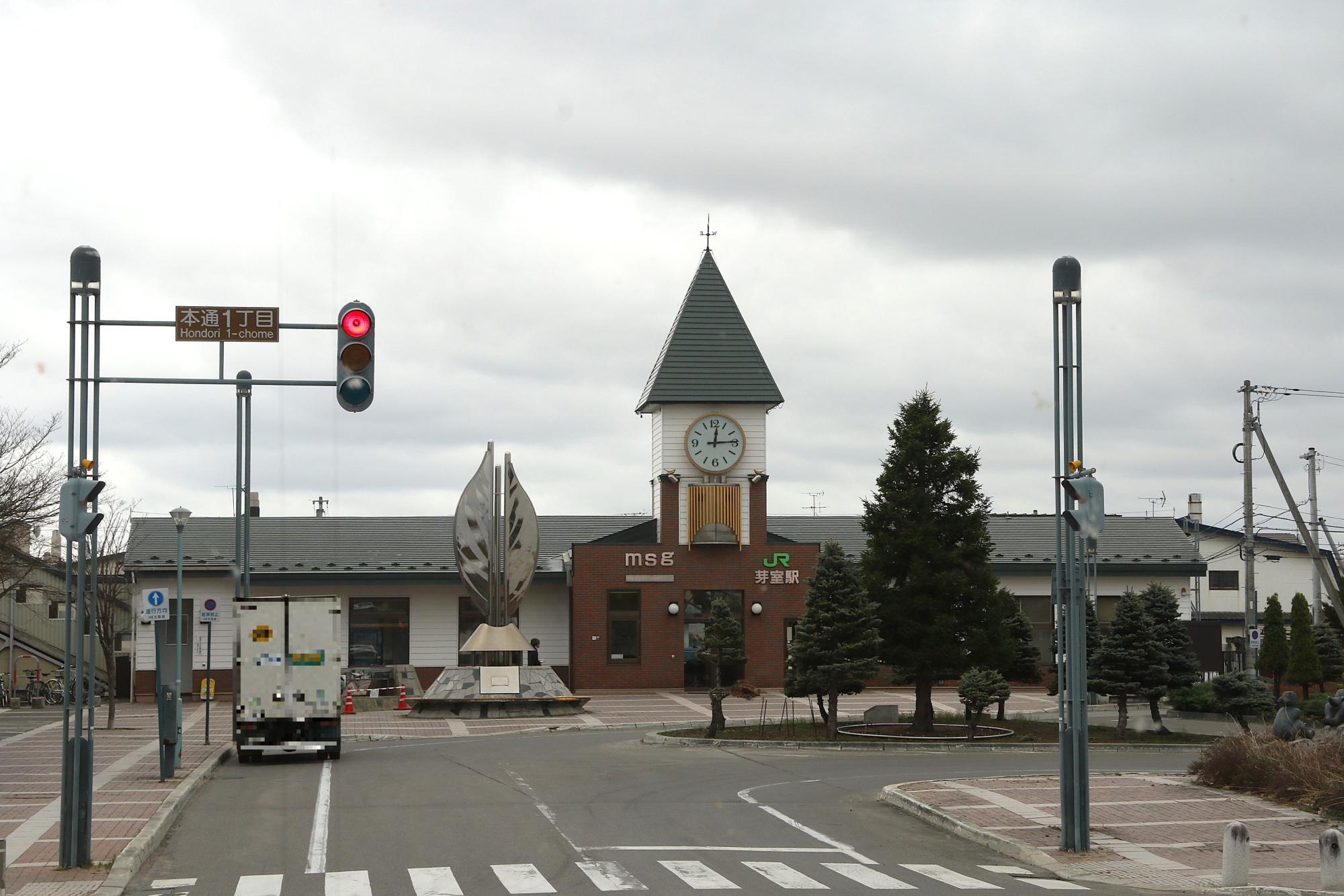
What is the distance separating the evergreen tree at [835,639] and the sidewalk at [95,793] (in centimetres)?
1203

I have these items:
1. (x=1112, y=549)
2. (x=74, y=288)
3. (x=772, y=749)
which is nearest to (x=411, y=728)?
(x=772, y=749)

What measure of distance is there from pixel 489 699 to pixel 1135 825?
81.2ft

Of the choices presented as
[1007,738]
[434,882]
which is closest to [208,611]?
[1007,738]

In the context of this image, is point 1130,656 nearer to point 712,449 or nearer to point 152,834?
point 712,449

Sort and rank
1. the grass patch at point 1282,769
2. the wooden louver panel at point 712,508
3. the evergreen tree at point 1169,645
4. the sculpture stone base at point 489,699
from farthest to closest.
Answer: the wooden louver panel at point 712,508, the sculpture stone base at point 489,699, the evergreen tree at point 1169,645, the grass patch at point 1282,769

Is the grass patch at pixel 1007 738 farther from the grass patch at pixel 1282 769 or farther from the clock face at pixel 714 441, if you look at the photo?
the clock face at pixel 714 441

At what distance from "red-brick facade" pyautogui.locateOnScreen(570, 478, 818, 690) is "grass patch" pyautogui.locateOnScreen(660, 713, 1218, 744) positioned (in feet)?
48.1

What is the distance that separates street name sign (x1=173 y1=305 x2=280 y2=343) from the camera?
1528 cm

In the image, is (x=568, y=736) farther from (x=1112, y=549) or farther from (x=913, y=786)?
(x=1112, y=549)

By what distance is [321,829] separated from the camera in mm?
16625

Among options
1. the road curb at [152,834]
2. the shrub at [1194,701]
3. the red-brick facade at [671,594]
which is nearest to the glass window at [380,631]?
the red-brick facade at [671,594]

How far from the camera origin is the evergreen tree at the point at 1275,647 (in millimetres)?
47938

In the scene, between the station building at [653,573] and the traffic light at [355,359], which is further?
the station building at [653,573]

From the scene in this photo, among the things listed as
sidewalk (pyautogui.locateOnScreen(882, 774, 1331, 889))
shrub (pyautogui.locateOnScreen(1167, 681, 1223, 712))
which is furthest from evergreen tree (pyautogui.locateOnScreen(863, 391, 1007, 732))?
sidewalk (pyautogui.locateOnScreen(882, 774, 1331, 889))
